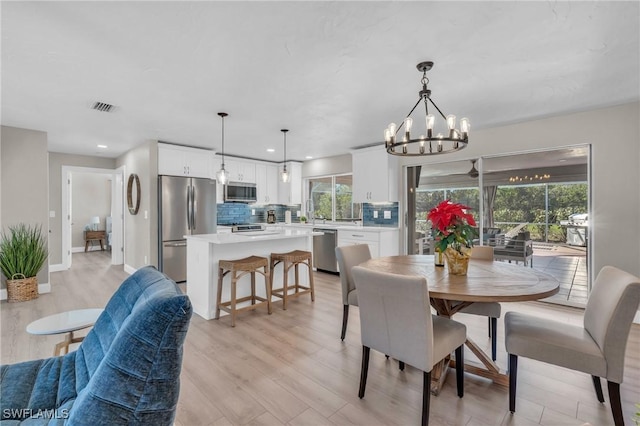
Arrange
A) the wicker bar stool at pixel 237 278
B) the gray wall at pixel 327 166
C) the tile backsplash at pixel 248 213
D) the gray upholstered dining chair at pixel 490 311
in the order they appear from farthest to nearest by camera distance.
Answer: the tile backsplash at pixel 248 213, the gray wall at pixel 327 166, the wicker bar stool at pixel 237 278, the gray upholstered dining chair at pixel 490 311

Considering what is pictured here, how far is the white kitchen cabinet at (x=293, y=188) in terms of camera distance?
6777 millimetres

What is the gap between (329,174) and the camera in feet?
21.3

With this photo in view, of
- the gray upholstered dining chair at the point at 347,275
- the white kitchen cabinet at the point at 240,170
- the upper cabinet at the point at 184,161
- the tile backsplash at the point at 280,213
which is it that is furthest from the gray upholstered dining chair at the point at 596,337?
the white kitchen cabinet at the point at 240,170

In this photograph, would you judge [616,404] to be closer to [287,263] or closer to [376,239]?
[287,263]

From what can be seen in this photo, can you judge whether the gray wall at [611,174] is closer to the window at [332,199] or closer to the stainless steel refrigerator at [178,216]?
the window at [332,199]

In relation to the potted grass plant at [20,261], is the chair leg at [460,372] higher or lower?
lower

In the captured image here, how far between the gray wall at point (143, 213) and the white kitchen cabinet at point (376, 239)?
315 centimetres

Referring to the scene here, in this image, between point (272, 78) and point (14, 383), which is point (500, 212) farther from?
point (14, 383)

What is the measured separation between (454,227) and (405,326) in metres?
0.87

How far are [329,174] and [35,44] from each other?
4933mm

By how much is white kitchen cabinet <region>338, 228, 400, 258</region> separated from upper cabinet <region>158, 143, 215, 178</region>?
272 cm

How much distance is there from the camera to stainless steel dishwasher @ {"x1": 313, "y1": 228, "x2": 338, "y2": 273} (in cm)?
560

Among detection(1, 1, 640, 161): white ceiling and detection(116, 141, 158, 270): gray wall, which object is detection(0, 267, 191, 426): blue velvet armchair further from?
detection(116, 141, 158, 270): gray wall

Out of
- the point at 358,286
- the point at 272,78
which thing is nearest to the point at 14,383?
the point at 358,286
